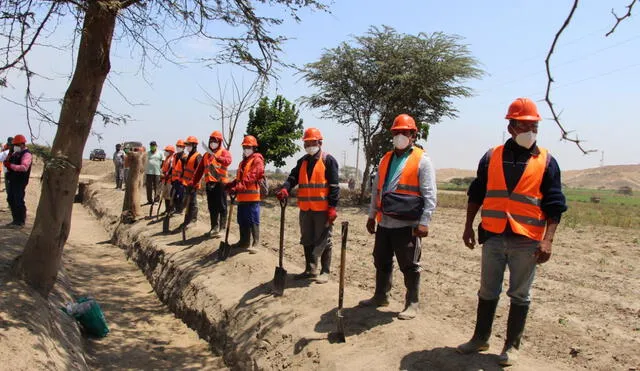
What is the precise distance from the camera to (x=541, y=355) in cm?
493

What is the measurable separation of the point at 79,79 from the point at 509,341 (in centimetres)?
493

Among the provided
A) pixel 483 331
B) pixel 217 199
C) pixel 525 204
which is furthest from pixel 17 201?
pixel 525 204

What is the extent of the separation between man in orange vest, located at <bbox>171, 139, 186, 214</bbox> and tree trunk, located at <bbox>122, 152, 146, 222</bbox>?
1315mm

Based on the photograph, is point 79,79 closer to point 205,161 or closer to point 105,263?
point 205,161

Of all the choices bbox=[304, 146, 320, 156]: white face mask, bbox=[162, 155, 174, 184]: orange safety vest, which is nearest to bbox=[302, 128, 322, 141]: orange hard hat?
bbox=[304, 146, 320, 156]: white face mask

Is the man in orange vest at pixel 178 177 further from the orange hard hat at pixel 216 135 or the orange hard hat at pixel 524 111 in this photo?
the orange hard hat at pixel 524 111

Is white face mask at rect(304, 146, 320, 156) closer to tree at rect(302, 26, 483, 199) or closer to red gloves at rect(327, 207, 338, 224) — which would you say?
red gloves at rect(327, 207, 338, 224)

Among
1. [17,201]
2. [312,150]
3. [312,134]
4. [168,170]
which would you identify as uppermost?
[312,134]

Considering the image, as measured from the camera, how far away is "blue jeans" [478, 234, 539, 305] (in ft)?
12.2

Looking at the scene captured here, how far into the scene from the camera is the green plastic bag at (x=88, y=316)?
591 centimetres

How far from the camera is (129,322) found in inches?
268

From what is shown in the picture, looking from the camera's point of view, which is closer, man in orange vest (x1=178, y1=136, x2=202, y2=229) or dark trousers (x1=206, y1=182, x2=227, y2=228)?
dark trousers (x1=206, y1=182, x2=227, y2=228)

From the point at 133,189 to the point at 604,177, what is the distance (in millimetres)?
137176

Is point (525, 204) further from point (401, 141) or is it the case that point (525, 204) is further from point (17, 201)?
point (17, 201)
